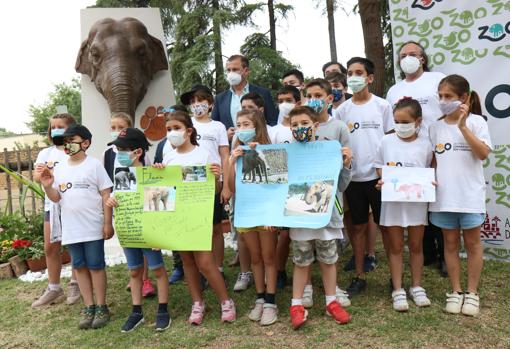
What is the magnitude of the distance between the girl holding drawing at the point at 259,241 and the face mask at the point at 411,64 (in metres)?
1.58

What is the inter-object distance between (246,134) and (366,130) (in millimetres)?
1189

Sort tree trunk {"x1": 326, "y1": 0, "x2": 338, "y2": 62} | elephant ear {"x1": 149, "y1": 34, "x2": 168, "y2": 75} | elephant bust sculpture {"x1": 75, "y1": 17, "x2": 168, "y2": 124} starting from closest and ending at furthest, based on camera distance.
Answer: elephant bust sculpture {"x1": 75, "y1": 17, "x2": 168, "y2": 124}
elephant ear {"x1": 149, "y1": 34, "x2": 168, "y2": 75}
tree trunk {"x1": 326, "y1": 0, "x2": 338, "y2": 62}

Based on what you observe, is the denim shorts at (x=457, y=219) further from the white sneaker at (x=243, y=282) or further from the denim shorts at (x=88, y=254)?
the denim shorts at (x=88, y=254)

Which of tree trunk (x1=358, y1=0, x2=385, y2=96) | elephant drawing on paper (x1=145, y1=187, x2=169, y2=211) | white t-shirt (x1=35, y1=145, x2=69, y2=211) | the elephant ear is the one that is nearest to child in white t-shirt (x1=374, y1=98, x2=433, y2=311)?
elephant drawing on paper (x1=145, y1=187, x2=169, y2=211)

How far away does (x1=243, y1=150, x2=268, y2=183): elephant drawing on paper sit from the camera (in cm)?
359

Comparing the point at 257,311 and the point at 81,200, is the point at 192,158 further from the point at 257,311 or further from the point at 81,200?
the point at 257,311

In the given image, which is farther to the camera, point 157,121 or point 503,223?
point 157,121

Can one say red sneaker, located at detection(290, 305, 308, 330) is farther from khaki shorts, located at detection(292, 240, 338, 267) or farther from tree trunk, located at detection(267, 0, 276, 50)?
tree trunk, located at detection(267, 0, 276, 50)

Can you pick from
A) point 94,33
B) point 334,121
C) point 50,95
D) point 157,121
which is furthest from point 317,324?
point 50,95

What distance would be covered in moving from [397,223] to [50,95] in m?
46.2

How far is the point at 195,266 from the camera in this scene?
3.84 metres

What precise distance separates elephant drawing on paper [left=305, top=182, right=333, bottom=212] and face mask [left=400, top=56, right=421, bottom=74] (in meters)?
1.64

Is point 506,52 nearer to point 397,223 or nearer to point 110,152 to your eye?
point 397,223

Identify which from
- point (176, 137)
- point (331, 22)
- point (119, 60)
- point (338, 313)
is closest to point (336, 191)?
point (338, 313)
